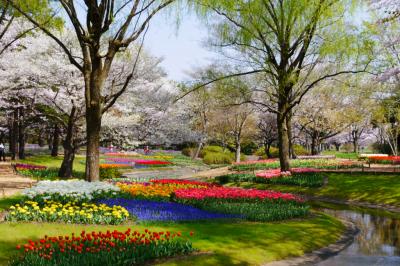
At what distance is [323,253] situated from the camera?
1095 centimetres

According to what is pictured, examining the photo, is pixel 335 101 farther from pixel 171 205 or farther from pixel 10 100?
pixel 171 205

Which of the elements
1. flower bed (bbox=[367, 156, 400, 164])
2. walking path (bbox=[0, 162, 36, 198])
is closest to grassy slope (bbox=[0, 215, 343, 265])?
walking path (bbox=[0, 162, 36, 198])

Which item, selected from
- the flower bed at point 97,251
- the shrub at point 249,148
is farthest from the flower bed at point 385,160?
the shrub at point 249,148

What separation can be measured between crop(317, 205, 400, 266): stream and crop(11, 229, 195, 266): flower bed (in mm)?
3608

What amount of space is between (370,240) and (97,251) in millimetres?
8157

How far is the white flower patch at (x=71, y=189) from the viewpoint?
13.3m

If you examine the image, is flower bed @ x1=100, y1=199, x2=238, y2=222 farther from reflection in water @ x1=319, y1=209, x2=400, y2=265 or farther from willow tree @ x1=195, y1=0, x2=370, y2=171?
willow tree @ x1=195, y1=0, x2=370, y2=171

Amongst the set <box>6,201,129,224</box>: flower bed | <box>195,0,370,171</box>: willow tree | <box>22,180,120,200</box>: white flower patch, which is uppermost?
<box>195,0,370,171</box>: willow tree

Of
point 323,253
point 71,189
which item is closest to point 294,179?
point 323,253

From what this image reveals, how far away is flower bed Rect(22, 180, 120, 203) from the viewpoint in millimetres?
13172

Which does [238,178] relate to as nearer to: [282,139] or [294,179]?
[282,139]

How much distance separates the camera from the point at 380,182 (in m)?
22.8

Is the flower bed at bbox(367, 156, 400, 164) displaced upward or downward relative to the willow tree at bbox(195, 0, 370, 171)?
downward

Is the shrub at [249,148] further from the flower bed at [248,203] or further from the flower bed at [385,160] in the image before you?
the flower bed at [248,203]
